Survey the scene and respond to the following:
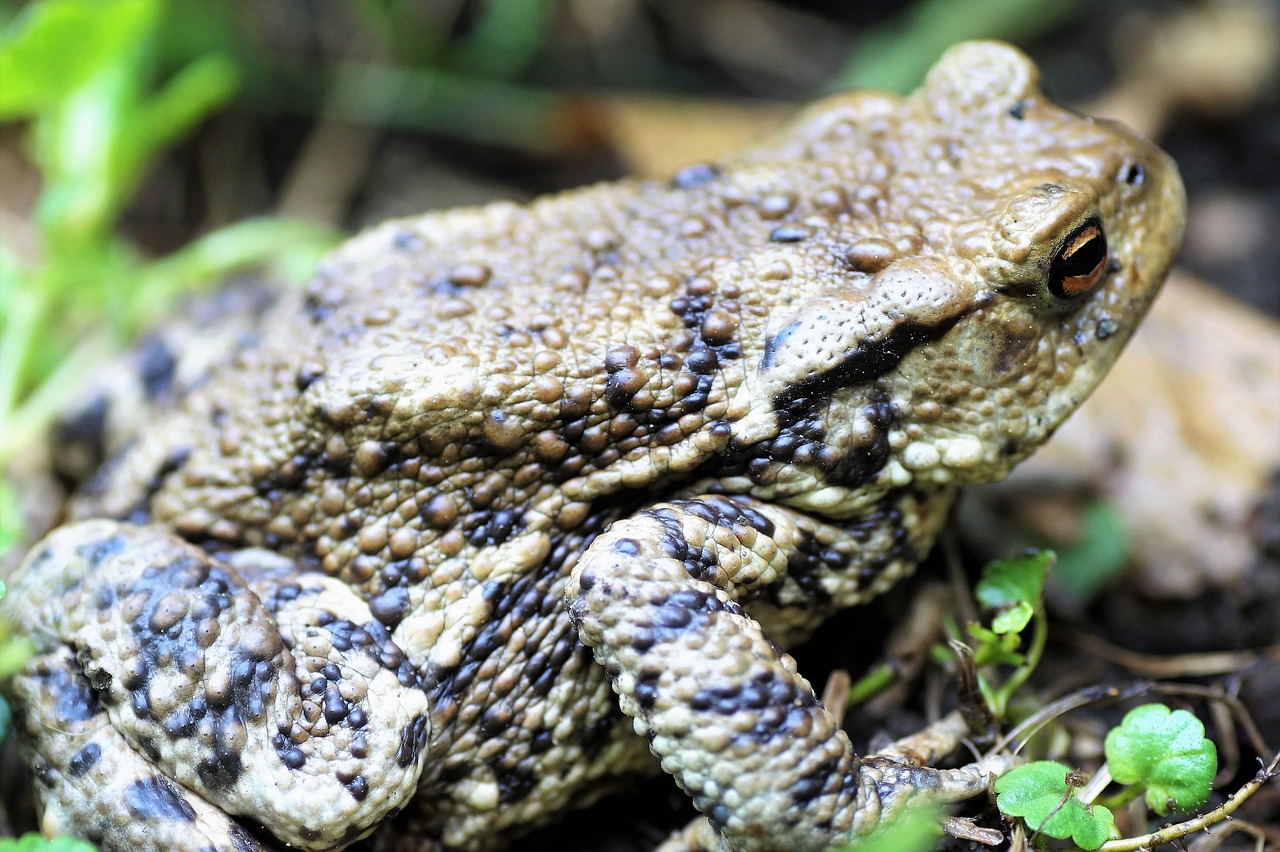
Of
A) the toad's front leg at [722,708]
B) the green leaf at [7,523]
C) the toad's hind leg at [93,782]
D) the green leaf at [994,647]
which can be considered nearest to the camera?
the toad's front leg at [722,708]

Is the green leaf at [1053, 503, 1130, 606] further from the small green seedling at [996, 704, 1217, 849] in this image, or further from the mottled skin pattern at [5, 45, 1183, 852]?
the small green seedling at [996, 704, 1217, 849]

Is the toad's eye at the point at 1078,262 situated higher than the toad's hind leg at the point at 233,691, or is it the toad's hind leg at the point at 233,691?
the toad's eye at the point at 1078,262

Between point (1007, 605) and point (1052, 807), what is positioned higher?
point (1007, 605)

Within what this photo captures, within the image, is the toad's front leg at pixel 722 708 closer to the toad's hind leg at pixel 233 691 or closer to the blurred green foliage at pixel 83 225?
the toad's hind leg at pixel 233 691

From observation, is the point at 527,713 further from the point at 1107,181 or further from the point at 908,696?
the point at 1107,181

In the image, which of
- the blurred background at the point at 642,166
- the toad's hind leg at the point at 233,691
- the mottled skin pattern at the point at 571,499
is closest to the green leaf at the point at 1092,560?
the blurred background at the point at 642,166

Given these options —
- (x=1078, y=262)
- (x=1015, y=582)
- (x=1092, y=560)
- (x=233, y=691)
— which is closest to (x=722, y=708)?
(x=1015, y=582)

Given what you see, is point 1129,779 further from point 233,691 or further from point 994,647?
point 233,691
